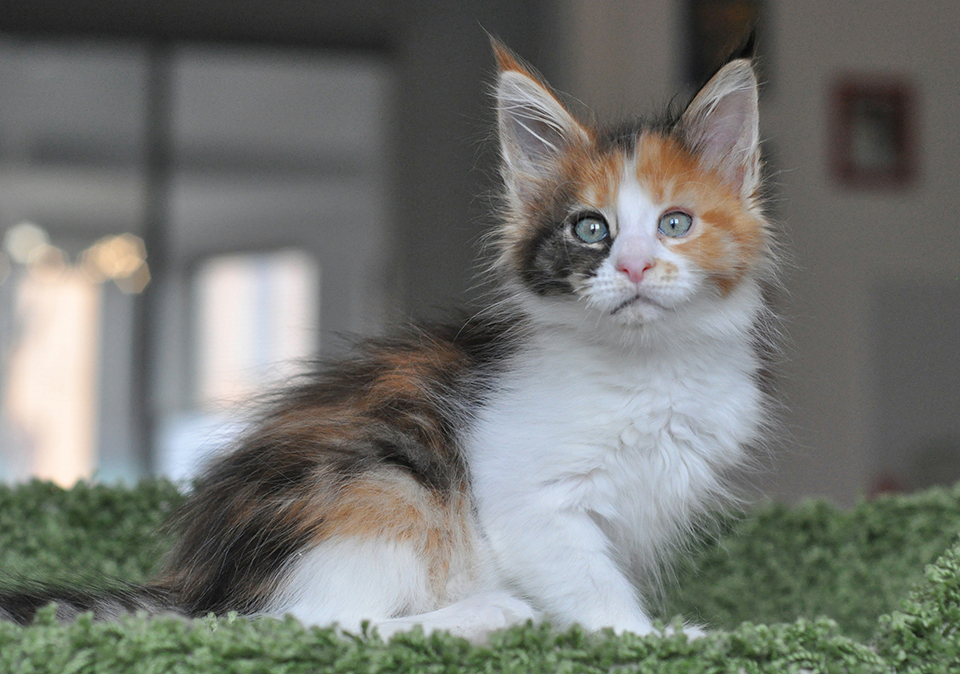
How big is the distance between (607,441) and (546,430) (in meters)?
0.07

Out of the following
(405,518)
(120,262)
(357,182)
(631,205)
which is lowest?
(405,518)

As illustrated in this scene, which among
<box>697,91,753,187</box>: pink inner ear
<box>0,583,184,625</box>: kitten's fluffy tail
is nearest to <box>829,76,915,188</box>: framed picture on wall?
<box>697,91,753,187</box>: pink inner ear

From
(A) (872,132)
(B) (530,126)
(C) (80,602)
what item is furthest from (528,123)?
(A) (872,132)

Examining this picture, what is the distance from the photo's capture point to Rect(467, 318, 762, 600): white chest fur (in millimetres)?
1007

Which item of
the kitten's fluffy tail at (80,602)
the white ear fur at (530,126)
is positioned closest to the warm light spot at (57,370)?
the kitten's fluffy tail at (80,602)

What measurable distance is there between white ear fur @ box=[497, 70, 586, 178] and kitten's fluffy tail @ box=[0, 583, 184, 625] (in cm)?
69

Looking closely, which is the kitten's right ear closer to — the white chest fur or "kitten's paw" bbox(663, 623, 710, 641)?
the white chest fur

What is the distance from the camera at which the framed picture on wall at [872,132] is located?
3.85 meters

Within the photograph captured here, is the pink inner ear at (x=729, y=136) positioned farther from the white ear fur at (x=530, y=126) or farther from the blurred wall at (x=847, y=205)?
the blurred wall at (x=847, y=205)

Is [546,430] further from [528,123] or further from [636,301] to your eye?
[528,123]

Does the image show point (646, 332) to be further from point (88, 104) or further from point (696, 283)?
point (88, 104)

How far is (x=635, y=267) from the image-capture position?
95 cm

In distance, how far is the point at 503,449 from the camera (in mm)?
1045

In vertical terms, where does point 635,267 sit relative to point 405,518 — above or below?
above
